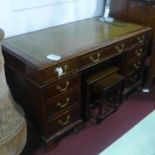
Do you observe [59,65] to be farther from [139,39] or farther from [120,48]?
[139,39]

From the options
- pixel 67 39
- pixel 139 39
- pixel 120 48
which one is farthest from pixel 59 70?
pixel 139 39

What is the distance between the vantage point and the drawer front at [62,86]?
1493 mm

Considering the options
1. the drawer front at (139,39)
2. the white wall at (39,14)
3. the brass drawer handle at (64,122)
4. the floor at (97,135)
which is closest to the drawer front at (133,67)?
the drawer front at (139,39)

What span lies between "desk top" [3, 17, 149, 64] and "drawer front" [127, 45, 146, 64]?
189 millimetres

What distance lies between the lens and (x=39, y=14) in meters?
1.95

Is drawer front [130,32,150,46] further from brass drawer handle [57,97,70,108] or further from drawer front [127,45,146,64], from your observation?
brass drawer handle [57,97,70,108]

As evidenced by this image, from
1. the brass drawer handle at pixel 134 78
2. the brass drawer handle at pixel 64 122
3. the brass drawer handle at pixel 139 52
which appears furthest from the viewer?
the brass drawer handle at pixel 134 78

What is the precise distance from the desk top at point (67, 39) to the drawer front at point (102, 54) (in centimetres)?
5

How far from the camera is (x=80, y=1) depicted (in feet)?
7.28

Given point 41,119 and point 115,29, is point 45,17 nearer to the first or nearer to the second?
point 115,29

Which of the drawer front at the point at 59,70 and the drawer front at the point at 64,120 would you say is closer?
the drawer front at the point at 59,70

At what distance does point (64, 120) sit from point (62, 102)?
0.55 ft

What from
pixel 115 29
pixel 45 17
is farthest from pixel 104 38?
pixel 45 17

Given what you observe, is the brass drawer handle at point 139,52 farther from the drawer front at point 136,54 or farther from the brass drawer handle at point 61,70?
the brass drawer handle at point 61,70
